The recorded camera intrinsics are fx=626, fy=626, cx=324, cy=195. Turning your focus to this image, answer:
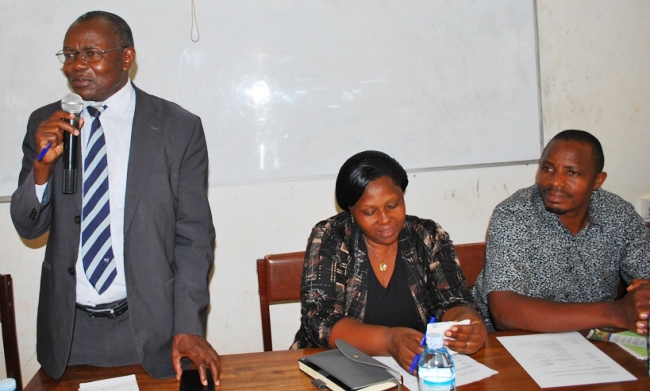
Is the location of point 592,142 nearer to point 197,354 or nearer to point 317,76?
point 317,76

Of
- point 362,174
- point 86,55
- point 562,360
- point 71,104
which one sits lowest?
point 562,360

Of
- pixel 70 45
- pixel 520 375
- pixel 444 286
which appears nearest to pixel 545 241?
pixel 444 286

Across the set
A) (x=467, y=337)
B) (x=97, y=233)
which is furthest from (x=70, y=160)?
(x=467, y=337)

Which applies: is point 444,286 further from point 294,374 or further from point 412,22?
point 412,22

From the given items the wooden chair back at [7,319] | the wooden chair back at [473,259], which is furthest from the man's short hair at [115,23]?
the wooden chair back at [473,259]

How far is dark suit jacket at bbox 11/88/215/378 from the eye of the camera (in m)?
2.07

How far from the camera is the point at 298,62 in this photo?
3.36 metres

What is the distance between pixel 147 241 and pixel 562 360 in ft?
4.57

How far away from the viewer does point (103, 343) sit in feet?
7.02

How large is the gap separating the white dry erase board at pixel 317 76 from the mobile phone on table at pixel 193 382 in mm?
1587

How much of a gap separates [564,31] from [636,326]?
6.63 ft

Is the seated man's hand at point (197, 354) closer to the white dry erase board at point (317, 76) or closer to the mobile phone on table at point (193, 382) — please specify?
the mobile phone on table at point (193, 382)

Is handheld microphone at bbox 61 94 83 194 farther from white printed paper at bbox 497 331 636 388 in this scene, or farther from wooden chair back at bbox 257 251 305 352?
white printed paper at bbox 497 331 636 388

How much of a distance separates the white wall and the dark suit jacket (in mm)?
1159
